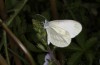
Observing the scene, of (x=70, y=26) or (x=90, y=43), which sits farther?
(x=90, y=43)

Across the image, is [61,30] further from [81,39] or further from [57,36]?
[81,39]

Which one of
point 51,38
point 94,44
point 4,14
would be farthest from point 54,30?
point 94,44

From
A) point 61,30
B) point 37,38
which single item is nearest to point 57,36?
point 61,30

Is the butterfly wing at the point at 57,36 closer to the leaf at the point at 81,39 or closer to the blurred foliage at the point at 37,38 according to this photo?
the blurred foliage at the point at 37,38

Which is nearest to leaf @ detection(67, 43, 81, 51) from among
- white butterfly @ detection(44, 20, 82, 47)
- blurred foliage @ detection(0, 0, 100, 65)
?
blurred foliage @ detection(0, 0, 100, 65)

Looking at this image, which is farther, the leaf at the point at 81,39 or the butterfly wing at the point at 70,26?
the leaf at the point at 81,39

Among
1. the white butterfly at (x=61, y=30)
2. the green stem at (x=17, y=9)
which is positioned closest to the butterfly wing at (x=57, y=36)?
the white butterfly at (x=61, y=30)

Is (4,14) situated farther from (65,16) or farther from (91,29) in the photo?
(91,29)
